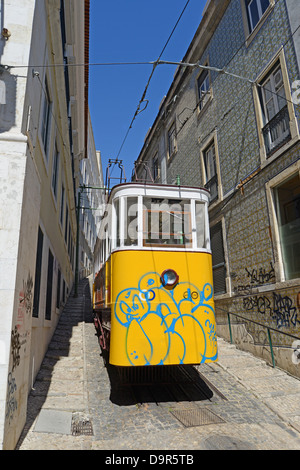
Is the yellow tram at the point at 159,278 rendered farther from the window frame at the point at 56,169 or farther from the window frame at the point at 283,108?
the window frame at the point at 56,169

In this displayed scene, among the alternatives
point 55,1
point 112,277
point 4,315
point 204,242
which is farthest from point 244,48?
point 4,315

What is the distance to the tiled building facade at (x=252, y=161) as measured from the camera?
7719 millimetres

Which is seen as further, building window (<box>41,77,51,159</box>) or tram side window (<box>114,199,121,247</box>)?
building window (<box>41,77,51,159</box>)

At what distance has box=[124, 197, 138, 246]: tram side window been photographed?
5.97 m

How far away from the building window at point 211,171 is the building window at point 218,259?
1.21 meters

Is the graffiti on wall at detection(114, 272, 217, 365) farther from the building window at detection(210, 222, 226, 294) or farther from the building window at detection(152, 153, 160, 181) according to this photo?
the building window at detection(152, 153, 160, 181)

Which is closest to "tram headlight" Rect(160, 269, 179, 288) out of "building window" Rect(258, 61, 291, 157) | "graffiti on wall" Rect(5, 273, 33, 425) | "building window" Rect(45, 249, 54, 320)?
"graffiti on wall" Rect(5, 273, 33, 425)

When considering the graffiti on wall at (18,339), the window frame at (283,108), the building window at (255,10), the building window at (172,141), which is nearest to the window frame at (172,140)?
the building window at (172,141)

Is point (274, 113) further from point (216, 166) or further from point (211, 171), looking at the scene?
point (211, 171)

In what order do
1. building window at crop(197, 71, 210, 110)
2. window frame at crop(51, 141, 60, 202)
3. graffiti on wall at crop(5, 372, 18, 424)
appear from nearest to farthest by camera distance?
graffiti on wall at crop(5, 372, 18, 424) < window frame at crop(51, 141, 60, 202) < building window at crop(197, 71, 210, 110)

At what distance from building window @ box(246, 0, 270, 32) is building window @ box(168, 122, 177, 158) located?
258 inches

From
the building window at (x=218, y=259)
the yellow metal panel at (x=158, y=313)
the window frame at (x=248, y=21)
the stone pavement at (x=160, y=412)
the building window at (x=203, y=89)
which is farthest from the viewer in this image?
the building window at (x=203, y=89)
